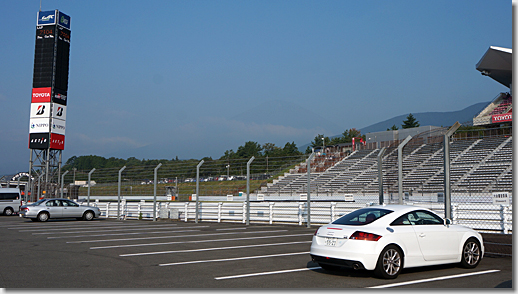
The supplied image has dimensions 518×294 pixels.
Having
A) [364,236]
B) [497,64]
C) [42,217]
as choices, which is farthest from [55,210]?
[497,64]

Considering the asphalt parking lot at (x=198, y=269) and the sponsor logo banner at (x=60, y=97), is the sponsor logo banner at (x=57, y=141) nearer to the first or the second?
the sponsor logo banner at (x=60, y=97)

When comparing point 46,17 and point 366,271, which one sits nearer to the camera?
point 366,271

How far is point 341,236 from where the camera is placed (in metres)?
7.88

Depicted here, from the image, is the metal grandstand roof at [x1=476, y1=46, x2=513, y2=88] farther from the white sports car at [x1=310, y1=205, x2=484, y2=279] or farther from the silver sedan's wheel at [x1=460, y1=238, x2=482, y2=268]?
the white sports car at [x1=310, y1=205, x2=484, y2=279]

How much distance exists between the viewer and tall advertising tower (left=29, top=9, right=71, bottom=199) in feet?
140

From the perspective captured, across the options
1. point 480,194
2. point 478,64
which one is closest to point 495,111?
point 478,64

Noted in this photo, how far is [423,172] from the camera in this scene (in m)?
22.8

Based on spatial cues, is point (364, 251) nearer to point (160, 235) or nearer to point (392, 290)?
point (392, 290)

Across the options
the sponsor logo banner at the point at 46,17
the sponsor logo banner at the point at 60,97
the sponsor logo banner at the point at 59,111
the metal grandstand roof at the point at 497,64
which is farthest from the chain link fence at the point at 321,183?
the sponsor logo banner at the point at 46,17

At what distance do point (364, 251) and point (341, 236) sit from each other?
48cm

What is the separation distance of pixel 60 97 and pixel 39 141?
15.3ft

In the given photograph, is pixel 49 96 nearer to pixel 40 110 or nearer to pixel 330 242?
pixel 40 110

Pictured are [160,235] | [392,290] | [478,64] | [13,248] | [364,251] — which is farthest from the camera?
[478,64]

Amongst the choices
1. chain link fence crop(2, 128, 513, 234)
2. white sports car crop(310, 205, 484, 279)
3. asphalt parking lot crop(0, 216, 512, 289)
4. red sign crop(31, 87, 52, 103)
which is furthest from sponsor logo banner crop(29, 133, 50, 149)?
white sports car crop(310, 205, 484, 279)
